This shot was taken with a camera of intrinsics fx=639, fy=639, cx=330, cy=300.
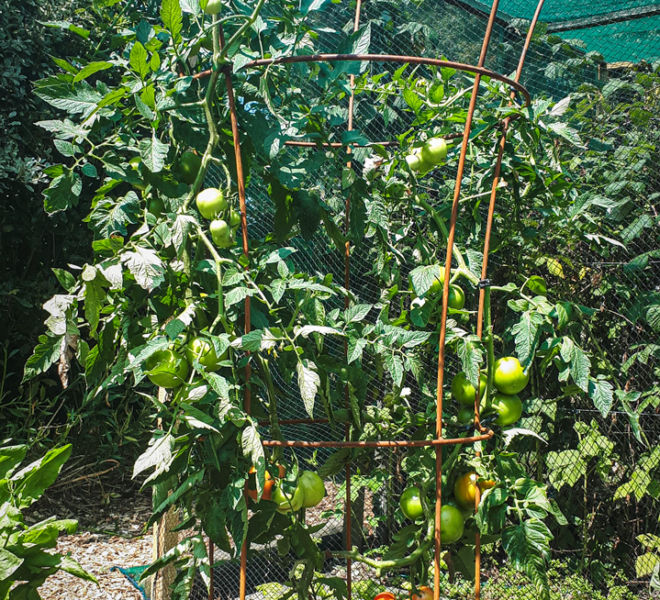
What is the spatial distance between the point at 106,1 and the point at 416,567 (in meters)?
1.23

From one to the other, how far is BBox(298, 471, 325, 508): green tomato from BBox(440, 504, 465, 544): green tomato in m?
0.24

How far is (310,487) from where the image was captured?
118 centimetres

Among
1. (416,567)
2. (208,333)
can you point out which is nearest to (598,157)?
(416,567)

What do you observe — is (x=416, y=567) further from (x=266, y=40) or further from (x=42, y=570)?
(x=266, y=40)

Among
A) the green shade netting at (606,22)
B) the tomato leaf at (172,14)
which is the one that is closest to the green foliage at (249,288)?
the tomato leaf at (172,14)

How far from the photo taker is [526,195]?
1.42 meters

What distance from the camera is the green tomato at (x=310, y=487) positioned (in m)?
1.18

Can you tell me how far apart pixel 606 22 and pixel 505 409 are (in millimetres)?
1636

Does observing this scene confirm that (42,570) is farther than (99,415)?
No

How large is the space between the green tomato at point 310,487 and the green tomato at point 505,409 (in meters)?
0.36

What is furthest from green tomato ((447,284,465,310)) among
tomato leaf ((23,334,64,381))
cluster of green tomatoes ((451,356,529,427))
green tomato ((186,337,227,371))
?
tomato leaf ((23,334,64,381))

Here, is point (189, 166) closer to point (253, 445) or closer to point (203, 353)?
point (203, 353)

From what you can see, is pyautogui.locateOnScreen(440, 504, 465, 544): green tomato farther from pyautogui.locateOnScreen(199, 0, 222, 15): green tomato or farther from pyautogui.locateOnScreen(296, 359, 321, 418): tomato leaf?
pyautogui.locateOnScreen(199, 0, 222, 15): green tomato

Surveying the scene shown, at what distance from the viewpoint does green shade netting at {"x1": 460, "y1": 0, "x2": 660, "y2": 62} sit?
2.17 m
